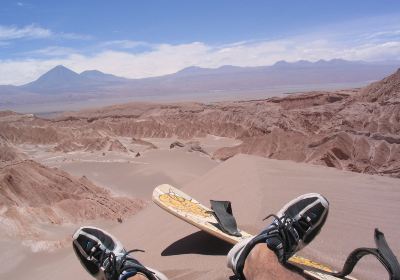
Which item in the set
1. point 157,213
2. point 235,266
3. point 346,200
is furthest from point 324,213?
point 157,213

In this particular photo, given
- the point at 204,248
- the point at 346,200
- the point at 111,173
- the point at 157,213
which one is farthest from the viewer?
the point at 111,173

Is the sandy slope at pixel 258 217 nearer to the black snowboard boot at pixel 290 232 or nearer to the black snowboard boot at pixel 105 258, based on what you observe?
the black snowboard boot at pixel 290 232

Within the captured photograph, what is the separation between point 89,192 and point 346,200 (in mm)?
11931

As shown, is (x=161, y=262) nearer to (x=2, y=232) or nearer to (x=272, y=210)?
(x=272, y=210)

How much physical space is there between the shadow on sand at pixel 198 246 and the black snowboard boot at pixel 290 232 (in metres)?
0.86

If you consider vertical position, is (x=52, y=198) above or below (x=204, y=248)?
below

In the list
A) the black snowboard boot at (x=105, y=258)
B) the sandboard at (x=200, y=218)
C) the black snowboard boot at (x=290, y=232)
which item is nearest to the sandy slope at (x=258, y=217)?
the sandboard at (x=200, y=218)

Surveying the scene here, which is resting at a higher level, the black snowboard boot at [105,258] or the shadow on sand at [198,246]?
the black snowboard boot at [105,258]

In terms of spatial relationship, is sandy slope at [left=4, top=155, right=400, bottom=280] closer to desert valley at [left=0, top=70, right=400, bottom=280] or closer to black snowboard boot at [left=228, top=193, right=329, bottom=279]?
desert valley at [left=0, top=70, right=400, bottom=280]

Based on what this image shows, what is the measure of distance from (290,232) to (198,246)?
1347 mm

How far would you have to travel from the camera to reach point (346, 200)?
16.2 feet

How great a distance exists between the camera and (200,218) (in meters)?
4.03

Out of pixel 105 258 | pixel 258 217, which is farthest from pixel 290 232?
pixel 258 217

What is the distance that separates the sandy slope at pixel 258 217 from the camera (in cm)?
358
